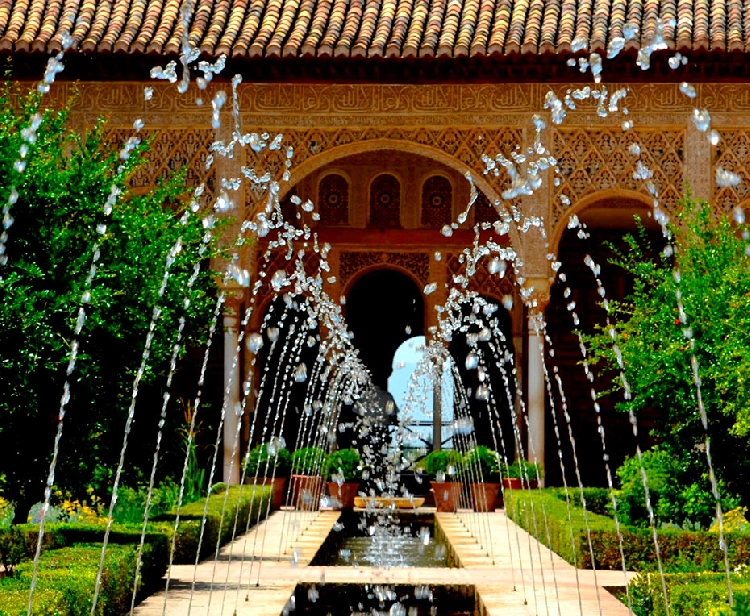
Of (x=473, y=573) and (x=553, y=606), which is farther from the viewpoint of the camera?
(x=473, y=573)

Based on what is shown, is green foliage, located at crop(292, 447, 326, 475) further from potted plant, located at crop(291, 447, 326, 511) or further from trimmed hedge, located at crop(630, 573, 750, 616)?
trimmed hedge, located at crop(630, 573, 750, 616)

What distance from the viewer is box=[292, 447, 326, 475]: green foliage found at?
1686 centimetres

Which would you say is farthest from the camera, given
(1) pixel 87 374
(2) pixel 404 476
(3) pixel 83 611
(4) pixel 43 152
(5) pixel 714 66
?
(2) pixel 404 476

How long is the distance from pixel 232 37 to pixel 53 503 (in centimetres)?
698

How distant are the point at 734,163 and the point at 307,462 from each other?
5806 millimetres

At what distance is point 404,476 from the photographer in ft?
64.6

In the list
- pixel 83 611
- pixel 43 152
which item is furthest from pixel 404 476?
pixel 83 611

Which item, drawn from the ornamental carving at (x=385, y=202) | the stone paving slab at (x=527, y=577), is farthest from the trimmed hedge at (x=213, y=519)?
the ornamental carving at (x=385, y=202)

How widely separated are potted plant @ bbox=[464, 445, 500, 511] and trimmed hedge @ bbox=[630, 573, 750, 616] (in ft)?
30.7

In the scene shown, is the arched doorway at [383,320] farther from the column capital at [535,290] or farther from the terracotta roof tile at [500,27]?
the column capital at [535,290]

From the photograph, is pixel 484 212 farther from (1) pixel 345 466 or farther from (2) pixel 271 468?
(2) pixel 271 468

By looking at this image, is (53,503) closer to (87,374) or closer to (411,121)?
(87,374)

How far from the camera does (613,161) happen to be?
15781 millimetres

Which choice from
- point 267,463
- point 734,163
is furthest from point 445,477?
point 734,163
